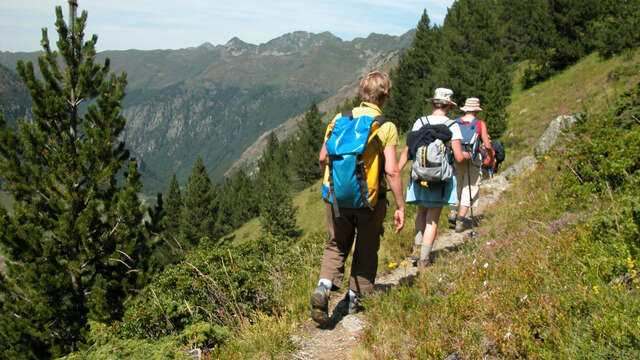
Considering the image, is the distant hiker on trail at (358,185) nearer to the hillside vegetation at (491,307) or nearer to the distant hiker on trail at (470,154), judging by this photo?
the hillside vegetation at (491,307)

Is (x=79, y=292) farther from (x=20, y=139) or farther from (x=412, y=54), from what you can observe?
(x=412, y=54)

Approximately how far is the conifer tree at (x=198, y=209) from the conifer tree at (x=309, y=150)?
13157 mm

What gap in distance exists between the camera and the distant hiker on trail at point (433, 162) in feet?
16.9

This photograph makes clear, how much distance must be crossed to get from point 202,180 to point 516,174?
Result: 46590 millimetres

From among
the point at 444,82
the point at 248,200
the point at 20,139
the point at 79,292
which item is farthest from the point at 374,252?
the point at 248,200

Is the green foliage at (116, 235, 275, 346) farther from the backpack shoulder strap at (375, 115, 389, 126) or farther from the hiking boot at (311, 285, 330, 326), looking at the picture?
the backpack shoulder strap at (375, 115, 389, 126)

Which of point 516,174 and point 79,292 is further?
point 516,174

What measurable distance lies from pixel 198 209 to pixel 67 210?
42182 mm

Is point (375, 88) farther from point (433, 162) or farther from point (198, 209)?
point (198, 209)

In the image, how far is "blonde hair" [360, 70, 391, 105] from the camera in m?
3.85

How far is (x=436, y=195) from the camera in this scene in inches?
211

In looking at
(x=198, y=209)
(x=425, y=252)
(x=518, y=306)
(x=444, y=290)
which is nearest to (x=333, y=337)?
(x=444, y=290)

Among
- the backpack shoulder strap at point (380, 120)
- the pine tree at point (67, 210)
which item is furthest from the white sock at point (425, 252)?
the pine tree at point (67, 210)

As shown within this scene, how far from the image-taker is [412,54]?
47.9m
